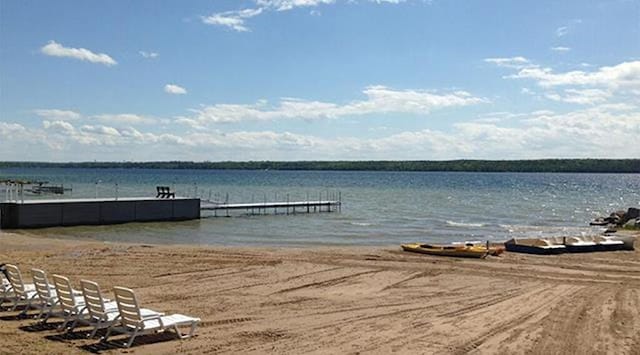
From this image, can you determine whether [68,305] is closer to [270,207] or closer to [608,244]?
[608,244]

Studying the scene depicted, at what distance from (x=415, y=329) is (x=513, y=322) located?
6.61ft

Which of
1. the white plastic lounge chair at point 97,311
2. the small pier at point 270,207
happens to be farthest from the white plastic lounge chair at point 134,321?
the small pier at point 270,207

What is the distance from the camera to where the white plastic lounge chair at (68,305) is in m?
10.2

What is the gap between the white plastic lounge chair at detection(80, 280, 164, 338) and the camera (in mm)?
9711

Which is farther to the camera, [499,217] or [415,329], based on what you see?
[499,217]

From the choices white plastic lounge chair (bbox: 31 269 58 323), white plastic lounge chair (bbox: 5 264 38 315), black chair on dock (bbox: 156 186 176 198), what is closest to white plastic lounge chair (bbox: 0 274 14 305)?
white plastic lounge chair (bbox: 5 264 38 315)

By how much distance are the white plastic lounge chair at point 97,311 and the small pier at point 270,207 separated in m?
35.4

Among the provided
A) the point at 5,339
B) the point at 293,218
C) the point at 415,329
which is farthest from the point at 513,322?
the point at 293,218

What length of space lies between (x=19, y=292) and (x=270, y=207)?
39798 mm

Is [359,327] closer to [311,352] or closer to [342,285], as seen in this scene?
[311,352]

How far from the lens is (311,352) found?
9.27 m

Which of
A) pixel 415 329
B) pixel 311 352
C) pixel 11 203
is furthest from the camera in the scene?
pixel 11 203

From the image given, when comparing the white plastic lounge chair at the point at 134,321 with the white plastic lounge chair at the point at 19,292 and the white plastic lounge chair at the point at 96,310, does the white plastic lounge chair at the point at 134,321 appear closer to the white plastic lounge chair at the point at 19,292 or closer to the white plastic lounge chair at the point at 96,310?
the white plastic lounge chair at the point at 96,310

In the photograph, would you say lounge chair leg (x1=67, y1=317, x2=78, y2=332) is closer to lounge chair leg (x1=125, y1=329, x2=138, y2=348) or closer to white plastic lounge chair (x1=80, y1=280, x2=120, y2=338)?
white plastic lounge chair (x1=80, y1=280, x2=120, y2=338)
